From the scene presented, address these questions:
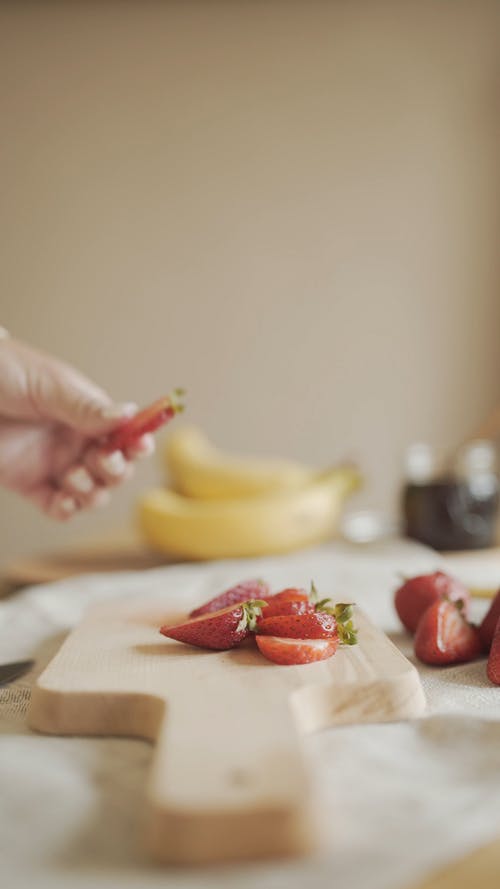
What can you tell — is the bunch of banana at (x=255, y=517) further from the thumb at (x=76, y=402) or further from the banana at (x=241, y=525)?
the thumb at (x=76, y=402)

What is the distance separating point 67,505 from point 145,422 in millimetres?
303

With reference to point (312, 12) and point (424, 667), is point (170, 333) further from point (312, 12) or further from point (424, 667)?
point (424, 667)

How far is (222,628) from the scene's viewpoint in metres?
0.81

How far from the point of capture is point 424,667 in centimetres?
87

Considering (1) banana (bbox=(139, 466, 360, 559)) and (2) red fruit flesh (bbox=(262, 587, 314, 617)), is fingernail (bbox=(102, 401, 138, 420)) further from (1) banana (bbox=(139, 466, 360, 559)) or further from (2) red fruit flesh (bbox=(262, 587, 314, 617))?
(2) red fruit flesh (bbox=(262, 587, 314, 617))

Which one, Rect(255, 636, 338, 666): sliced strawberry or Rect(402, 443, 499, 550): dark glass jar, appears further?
Rect(402, 443, 499, 550): dark glass jar

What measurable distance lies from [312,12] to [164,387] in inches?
56.1

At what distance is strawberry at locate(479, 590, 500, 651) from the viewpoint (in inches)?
34.5

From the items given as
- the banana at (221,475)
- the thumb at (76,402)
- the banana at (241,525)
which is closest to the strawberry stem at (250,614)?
the thumb at (76,402)

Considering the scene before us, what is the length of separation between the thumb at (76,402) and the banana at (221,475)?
0.65 m

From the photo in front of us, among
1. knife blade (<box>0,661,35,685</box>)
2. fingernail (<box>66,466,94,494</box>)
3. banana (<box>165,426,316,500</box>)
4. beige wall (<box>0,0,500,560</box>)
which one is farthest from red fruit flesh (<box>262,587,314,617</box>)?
beige wall (<box>0,0,500,560</box>)

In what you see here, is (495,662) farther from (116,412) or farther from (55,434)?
(55,434)

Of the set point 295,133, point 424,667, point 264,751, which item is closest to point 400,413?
point 295,133

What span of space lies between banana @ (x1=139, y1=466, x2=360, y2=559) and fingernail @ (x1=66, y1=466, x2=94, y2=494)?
0.84ft
